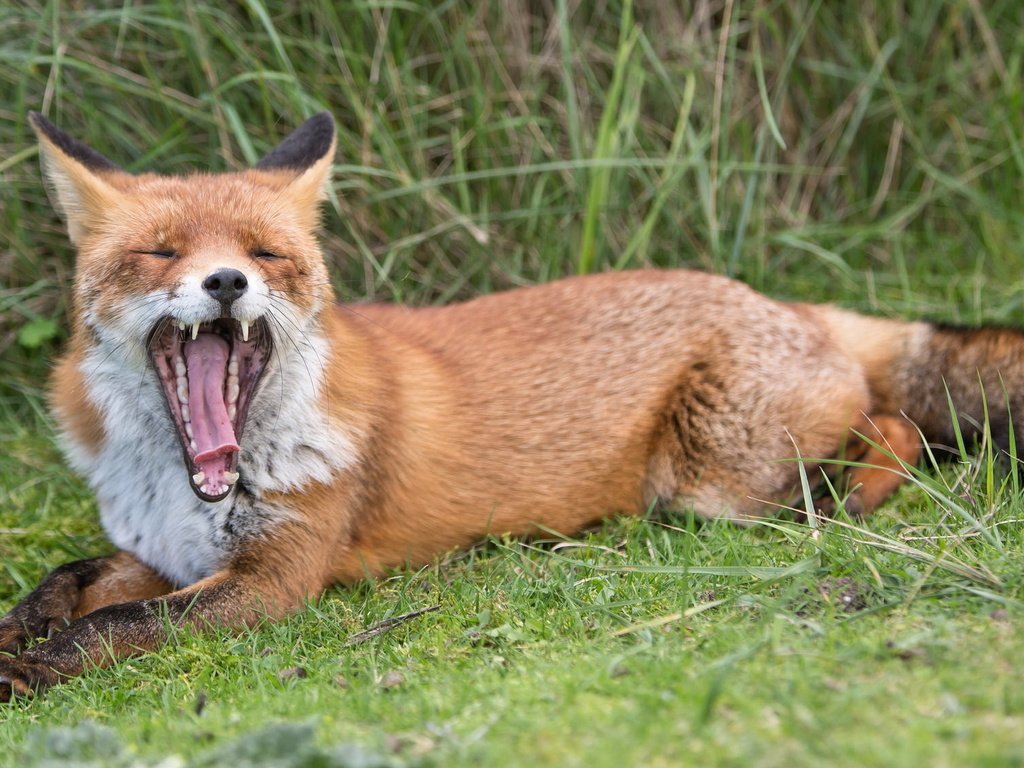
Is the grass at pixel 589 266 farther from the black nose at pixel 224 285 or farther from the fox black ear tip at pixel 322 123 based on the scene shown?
the black nose at pixel 224 285

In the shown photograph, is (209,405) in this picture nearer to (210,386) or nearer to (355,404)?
(210,386)

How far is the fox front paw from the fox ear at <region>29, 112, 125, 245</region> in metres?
1.45

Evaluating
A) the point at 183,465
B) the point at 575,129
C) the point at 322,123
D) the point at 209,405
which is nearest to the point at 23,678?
the point at 183,465

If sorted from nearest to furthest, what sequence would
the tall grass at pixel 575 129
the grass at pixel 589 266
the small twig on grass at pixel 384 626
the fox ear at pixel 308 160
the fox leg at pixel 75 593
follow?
the grass at pixel 589 266, the small twig on grass at pixel 384 626, the fox leg at pixel 75 593, the fox ear at pixel 308 160, the tall grass at pixel 575 129

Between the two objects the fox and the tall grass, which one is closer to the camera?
the fox

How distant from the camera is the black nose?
3.38 metres

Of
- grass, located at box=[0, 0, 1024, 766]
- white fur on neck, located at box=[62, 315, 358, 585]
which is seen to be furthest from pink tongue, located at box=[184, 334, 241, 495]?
grass, located at box=[0, 0, 1024, 766]

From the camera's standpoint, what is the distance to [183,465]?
387cm

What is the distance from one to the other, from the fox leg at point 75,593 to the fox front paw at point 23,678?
280 millimetres

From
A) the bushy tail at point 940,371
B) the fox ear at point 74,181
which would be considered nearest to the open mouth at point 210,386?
the fox ear at point 74,181

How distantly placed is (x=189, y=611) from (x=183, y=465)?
1.81 ft

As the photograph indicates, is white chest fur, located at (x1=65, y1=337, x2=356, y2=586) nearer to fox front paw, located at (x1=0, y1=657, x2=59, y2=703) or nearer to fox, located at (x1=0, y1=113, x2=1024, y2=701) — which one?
fox, located at (x1=0, y1=113, x2=1024, y2=701)

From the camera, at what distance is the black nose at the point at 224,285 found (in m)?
3.38

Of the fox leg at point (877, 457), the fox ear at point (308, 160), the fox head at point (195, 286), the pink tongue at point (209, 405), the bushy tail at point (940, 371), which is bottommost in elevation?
the fox leg at point (877, 457)
